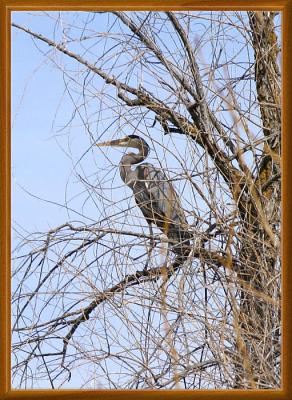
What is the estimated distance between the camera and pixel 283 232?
3.46 ft

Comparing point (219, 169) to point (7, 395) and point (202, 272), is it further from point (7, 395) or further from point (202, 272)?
point (7, 395)

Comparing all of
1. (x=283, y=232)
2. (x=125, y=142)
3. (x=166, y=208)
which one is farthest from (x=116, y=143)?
(x=283, y=232)

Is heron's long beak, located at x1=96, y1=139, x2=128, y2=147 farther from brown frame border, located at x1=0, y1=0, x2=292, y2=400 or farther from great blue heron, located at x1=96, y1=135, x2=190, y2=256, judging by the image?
brown frame border, located at x1=0, y1=0, x2=292, y2=400

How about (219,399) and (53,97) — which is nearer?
(219,399)

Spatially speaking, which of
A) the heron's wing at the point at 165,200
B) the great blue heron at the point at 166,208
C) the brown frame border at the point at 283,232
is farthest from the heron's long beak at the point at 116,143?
the brown frame border at the point at 283,232

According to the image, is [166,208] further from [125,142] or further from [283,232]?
[283,232]

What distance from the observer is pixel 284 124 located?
3.51ft

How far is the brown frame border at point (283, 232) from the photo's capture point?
3.39ft

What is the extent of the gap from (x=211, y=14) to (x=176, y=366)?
911mm

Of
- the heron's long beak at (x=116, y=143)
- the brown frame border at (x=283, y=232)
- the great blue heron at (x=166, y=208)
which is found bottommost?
the brown frame border at (x=283, y=232)

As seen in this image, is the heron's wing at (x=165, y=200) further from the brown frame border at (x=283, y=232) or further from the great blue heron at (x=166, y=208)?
the brown frame border at (x=283, y=232)

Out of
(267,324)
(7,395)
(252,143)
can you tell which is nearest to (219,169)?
(252,143)

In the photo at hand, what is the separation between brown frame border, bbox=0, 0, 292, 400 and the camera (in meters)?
1.03

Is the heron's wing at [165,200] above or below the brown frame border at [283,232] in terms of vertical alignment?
above
